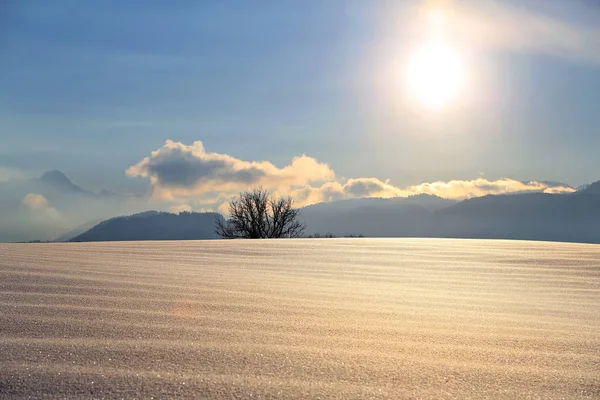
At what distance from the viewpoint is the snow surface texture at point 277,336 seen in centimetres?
159

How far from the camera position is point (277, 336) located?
2.13m

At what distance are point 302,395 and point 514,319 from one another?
5.93ft

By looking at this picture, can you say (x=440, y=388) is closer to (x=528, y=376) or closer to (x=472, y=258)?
(x=528, y=376)

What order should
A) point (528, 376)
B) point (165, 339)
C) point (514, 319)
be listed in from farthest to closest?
point (514, 319), point (165, 339), point (528, 376)

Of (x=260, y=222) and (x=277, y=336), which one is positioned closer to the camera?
(x=277, y=336)

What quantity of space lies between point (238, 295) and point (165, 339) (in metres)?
1.08

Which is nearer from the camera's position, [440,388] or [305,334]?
[440,388]

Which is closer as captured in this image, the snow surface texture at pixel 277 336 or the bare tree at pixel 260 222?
the snow surface texture at pixel 277 336

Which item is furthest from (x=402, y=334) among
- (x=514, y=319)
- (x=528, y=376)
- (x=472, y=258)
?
(x=472, y=258)

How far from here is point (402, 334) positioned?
2314mm

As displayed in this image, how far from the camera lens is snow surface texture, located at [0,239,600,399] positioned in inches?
62.4

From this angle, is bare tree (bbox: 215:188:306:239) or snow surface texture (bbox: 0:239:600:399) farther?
bare tree (bbox: 215:188:306:239)

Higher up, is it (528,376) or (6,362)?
(6,362)

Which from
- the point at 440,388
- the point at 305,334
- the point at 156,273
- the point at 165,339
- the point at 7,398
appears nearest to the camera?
the point at 7,398
